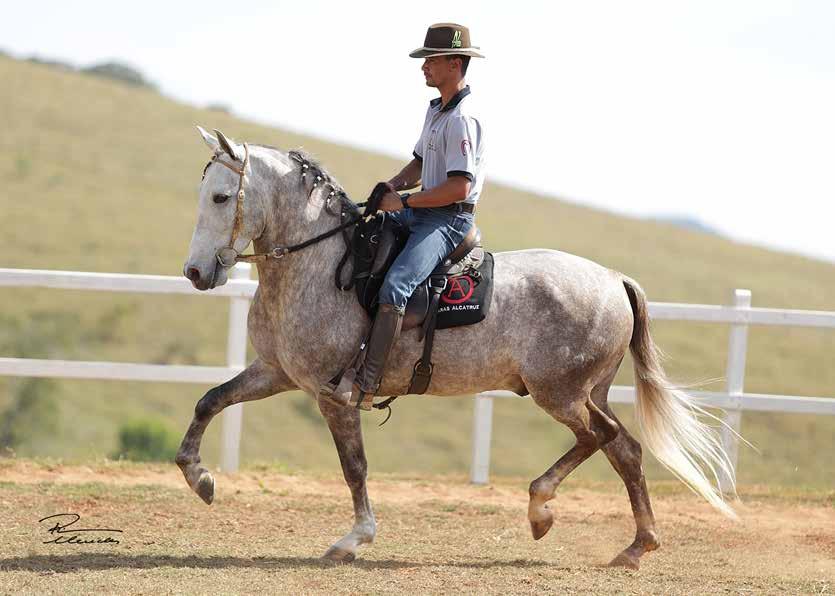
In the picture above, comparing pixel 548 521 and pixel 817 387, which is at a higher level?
pixel 548 521

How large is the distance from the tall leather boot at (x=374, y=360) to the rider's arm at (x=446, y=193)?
2.02 feet

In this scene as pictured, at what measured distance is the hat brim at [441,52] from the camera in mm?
6188

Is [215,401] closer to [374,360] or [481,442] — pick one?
[374,360]

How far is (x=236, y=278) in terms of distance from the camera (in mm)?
9625

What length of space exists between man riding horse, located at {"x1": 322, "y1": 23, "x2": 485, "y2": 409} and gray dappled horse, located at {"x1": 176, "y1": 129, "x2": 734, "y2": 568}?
21cm

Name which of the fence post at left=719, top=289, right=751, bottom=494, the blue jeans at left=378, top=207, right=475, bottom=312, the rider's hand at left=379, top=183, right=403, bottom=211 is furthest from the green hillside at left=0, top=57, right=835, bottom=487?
the rider's hand at left=379, top=183, right=403, bottom=211

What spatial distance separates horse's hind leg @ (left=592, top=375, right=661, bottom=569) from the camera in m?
6.81

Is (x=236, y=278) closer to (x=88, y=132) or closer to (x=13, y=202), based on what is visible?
(x=13, y=202)

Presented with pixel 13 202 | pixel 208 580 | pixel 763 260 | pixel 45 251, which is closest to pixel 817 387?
pixel 763 260

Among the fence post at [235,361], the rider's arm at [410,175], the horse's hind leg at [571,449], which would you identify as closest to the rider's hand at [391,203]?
the rider's arm at [410,175]

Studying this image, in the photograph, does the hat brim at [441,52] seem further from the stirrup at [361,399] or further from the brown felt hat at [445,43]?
the stirrup at [361,399]

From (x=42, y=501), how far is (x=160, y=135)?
55.7 metres

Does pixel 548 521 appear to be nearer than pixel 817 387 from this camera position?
Yes

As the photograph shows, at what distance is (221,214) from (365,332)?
1.04 meters
